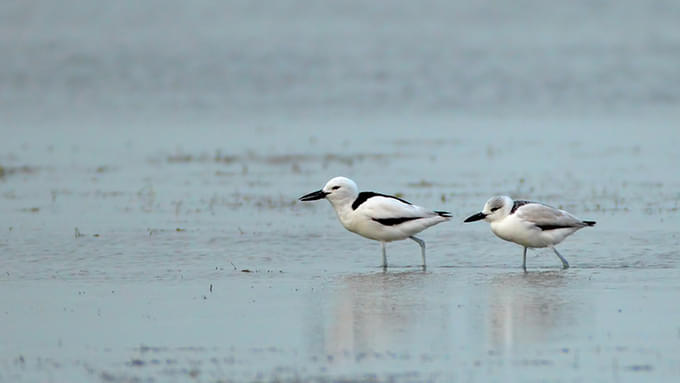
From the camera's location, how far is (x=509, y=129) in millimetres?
29125

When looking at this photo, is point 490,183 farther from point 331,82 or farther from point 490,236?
point 331,82

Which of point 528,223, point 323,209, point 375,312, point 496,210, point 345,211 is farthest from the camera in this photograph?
point 323,209

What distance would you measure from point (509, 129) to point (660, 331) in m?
20.4

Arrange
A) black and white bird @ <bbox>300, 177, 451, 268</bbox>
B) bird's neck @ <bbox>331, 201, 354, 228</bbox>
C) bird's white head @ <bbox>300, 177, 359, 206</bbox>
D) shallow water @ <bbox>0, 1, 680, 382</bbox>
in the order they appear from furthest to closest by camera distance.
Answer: bird's white head @ <bbox>300, 177, 359, 206</bbox>, bird's neck @ <bbox>331, 201, 354, 228</bbox>, black and white bird @ <bbox>300, 177, 451, 268</bbox>, shallow water @ <bbox>0, 1, 680, 382</bbox>

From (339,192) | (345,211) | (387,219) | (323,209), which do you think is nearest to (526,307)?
(387,219)

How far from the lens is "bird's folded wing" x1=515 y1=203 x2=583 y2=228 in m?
12.3

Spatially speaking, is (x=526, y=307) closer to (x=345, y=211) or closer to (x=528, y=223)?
(x=528, y=223)

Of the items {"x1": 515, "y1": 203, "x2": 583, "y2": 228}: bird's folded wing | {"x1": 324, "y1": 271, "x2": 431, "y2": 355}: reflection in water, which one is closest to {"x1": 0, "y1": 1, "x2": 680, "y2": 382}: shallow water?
{"x1": 324, "y1": 271, "x2": 431, "y2": 355}: reflection in water

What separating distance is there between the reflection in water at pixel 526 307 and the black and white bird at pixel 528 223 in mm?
502

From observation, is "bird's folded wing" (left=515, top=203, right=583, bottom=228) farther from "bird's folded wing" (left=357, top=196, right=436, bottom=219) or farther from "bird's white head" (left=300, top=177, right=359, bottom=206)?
"bird's white head" (left=300, top=177, right=359, bottom=206)

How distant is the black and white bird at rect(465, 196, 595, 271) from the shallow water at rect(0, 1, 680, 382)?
34 cm

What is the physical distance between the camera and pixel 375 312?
32.3ft

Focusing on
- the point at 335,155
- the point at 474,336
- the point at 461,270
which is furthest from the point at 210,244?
the point at 335,155

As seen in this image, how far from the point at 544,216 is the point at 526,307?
259 cm
